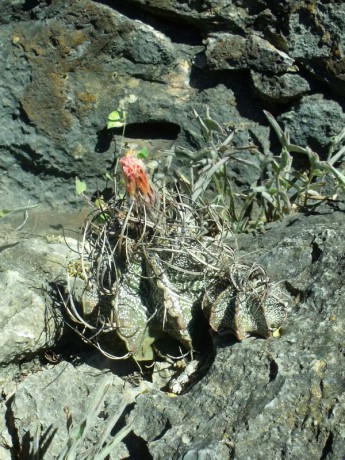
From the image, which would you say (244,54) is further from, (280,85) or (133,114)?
(133,114)

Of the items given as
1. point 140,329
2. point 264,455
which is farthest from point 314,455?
point 140,329

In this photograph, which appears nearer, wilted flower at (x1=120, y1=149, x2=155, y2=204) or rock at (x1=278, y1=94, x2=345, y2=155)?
wilted flower at (x1=120, y1=149, x2=155, y2=204)

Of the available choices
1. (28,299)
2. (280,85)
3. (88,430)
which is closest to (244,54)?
(280,85)

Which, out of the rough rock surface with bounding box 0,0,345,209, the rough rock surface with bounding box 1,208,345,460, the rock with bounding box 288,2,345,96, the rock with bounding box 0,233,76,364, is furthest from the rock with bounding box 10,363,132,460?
the rock with bounding box 288,2,345,96

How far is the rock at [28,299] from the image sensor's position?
2926mm

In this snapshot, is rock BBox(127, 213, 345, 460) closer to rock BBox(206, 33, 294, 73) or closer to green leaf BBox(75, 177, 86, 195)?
rock BBox(206, 33, 294, 73)

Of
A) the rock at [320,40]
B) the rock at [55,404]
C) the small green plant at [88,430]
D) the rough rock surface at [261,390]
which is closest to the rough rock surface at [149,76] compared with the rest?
the rock at [320,40]

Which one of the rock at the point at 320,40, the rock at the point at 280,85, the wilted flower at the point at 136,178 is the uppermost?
the rock at the point at 320,40

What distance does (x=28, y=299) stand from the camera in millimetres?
3010

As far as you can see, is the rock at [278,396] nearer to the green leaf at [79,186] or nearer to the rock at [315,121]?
the rock at [315,121]

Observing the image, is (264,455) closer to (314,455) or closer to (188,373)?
(314,455)

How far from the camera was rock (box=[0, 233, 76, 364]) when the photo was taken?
2.93 meters

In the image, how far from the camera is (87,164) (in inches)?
146

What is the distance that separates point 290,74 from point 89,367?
5.10ft
